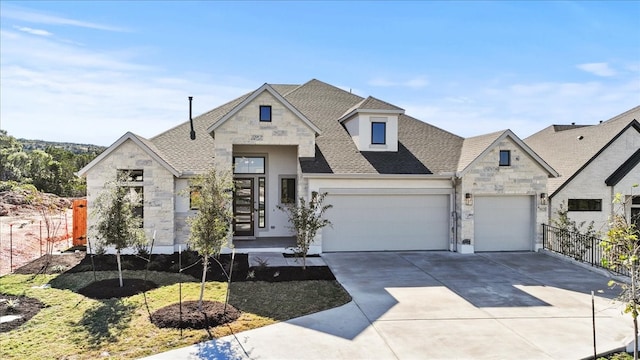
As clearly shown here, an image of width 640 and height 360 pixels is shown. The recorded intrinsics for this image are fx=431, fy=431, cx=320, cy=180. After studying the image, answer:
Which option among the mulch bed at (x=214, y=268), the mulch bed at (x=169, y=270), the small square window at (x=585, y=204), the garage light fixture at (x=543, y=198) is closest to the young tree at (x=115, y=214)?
the mulch bed at (x=169, y=270)

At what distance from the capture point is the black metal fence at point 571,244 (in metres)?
16.2

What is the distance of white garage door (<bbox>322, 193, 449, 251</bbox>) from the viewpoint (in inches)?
669

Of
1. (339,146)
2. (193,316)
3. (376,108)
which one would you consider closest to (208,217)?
(193,316)

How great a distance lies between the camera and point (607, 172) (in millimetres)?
19375

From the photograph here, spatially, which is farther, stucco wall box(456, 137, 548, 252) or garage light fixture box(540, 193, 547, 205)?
garage light fixture box(540, 193, 547, 205)

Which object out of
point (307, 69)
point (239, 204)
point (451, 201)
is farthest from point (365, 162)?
point (307, 69)

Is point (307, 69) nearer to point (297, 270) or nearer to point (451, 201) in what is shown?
point (451, 201)

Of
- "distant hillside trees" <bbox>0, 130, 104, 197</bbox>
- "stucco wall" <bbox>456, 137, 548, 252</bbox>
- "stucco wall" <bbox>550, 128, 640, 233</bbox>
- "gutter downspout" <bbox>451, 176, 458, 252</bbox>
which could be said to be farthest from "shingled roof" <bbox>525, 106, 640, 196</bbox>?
"distant hillside trees" <bbox>0, 130, 104, 197</bbox>

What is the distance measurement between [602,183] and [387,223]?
1029cm

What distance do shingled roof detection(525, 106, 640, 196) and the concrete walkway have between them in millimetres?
7046

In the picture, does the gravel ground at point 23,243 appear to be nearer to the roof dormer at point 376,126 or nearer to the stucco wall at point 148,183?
the stucco wall at point 148,183

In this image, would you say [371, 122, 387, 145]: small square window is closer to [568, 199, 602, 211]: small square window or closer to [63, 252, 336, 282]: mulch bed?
[63, 252, 336, 282]: mulch bed

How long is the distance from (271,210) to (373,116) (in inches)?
242

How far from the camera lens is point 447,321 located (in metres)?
9.28
